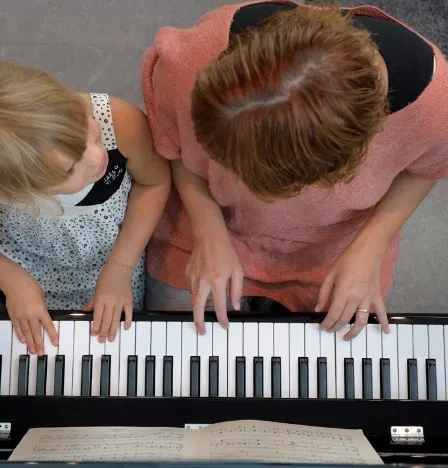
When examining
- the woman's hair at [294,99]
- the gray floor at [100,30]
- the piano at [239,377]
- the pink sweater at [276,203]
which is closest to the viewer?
the woman's hair at [294,99]

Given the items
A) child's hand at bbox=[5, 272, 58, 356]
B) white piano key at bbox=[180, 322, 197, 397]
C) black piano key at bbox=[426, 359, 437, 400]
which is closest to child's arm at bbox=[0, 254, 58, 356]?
child's hand at bbox=[5, 272, 58, 356]

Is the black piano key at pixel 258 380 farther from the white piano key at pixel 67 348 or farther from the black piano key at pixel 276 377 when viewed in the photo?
the white piano key at pixel 67 348

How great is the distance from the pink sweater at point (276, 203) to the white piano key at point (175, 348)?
250 mm

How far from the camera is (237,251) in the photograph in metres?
1.37

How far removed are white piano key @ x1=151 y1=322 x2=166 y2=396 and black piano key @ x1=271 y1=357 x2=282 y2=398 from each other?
19 cm

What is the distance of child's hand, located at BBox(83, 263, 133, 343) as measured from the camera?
3.82 ft

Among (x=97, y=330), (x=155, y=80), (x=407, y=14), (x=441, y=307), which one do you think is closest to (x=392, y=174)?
(x=155, y=80)

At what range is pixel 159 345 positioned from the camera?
1159 mm

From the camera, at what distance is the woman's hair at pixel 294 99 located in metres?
0.79

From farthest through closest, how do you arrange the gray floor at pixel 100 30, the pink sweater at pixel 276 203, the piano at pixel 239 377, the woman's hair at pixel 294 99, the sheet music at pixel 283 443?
the gray floor at pixel 100 30 → the piano at pixel 239 377 → the pink sweater at pixel 276 203 → the sheet music at pixel 283 443 → the woman's hair at pixel 294 99

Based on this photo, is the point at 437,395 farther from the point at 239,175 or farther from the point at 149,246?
the point at 149,246

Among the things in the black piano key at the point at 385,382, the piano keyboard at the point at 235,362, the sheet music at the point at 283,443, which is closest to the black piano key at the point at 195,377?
the piano keyboard at the point at 235,362

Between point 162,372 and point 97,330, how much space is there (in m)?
0.14

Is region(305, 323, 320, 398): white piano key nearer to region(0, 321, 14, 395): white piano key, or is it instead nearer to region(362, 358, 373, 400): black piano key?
region(362, 358, 373, 400): black piano key
